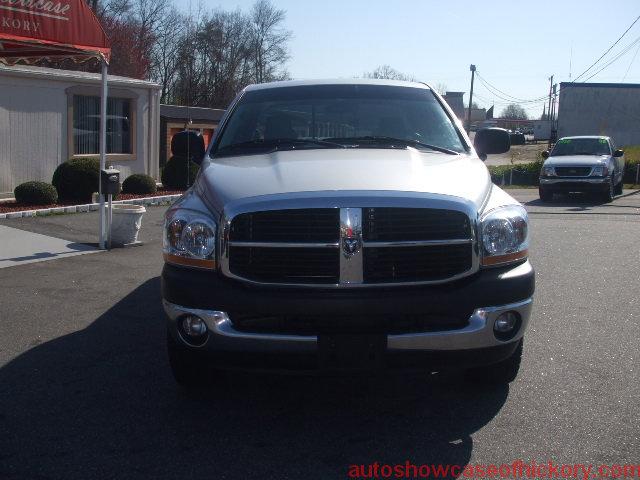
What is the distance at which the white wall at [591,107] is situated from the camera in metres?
42.7

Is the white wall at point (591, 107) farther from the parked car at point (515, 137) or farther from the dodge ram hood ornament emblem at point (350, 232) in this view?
the dodge ram hood ornament emblem at point (350, 232)

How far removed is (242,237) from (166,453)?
44.0 inches

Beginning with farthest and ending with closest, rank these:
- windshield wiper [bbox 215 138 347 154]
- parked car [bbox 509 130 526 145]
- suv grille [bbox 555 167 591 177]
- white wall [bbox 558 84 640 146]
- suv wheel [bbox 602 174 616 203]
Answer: white wall [bbox 558 84 640 146]
suv wheel [bbox 602 174 616 203]
suv grille [bbox 555 167 591 177]
parked car [bbox 509 130 526 145]
windshield wiper [bbox 215 138 347 154]

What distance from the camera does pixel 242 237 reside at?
3.88 meters

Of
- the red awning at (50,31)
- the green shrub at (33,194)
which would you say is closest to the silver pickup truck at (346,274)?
the red awning at (50,31)

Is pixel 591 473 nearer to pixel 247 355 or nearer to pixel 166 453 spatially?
pixel 247 355

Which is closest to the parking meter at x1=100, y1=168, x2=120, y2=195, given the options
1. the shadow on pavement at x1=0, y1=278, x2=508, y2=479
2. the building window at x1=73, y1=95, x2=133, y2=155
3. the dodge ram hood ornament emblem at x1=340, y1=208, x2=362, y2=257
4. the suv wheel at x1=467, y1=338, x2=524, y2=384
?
the shadow on pavement at x1=0, y1=278, x2=508, y2=479

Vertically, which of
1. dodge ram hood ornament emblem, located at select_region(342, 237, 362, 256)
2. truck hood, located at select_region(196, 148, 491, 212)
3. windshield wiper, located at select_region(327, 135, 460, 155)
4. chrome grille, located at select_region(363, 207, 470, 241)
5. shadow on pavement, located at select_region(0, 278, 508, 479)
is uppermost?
windshield wiper, located at select_region(327, 135, 460, 155)

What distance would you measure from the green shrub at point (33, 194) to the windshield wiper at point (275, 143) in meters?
10.1

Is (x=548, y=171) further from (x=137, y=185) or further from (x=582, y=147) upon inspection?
(x=137, y=185)

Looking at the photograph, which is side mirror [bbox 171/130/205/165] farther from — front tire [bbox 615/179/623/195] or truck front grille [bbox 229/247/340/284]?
front tire [bbox 615/179/623/195]

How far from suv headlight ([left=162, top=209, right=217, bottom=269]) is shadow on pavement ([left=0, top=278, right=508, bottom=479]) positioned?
889mm

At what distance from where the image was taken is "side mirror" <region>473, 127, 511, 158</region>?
6.09m

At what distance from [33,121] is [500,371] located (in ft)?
44.0
